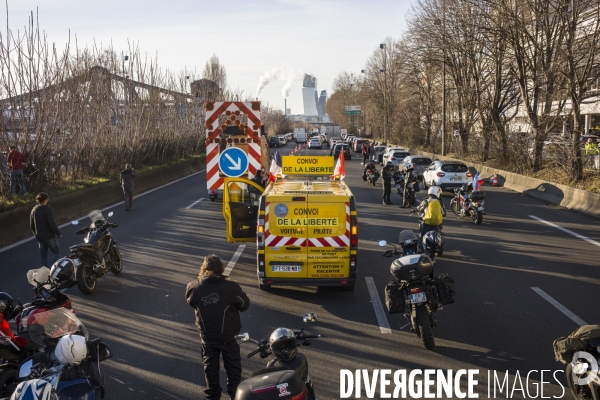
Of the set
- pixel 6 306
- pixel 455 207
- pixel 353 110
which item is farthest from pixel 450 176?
pixel 353 110

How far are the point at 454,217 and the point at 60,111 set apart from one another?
46.5ft

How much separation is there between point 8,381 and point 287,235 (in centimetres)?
504

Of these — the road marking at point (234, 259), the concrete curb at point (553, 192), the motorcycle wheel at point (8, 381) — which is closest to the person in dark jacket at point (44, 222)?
the road marking at point (234, 259)

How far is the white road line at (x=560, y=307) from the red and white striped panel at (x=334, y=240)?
3432 mm

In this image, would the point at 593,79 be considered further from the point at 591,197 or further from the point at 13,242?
the point at 13,242

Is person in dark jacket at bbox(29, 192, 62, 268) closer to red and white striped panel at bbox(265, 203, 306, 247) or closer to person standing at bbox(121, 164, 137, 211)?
red and white striped panel at bbox(265, 203, 306, 247)

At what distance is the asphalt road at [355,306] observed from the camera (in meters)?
7.05

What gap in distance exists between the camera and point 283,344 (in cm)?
476

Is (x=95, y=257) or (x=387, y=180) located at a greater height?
(x=387, y=180)

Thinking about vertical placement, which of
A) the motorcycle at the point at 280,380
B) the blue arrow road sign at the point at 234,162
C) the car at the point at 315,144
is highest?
the blue arrow road sign at the point at 234,162

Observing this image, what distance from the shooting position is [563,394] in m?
6.23

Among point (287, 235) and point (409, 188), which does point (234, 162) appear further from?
point (409, 188)

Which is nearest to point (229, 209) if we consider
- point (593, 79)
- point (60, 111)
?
point (60, 111)

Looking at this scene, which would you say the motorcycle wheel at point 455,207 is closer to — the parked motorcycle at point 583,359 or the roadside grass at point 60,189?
the roadside grass at point 60,189
